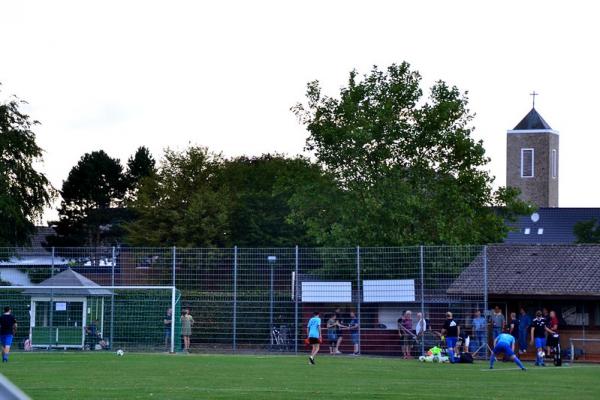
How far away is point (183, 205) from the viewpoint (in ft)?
263

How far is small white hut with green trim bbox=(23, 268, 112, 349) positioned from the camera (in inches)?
1458

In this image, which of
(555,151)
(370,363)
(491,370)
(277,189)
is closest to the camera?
(491,370)

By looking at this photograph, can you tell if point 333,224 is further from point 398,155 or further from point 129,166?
point 129,166

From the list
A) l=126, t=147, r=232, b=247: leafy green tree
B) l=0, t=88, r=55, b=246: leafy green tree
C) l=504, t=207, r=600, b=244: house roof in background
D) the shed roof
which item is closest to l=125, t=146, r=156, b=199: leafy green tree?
l=126, t=147, r=232, b=247: leafy green tree

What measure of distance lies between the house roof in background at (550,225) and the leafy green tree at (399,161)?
4456cm

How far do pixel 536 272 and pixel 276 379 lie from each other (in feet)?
63.3

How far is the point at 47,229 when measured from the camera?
10875cm

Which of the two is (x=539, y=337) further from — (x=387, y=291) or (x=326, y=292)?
(x=326, y=292)

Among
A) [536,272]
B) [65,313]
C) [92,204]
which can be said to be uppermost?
[92,204]

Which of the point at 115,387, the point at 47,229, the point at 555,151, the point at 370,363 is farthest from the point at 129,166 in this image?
the point at 115,387

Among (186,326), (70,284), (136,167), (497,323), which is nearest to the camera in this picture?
(497,323)

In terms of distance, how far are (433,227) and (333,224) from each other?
15.0 ft

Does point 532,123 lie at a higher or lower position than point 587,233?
higher

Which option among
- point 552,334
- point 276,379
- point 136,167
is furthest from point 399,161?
point 136,167
